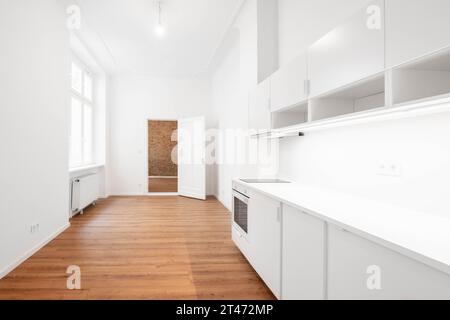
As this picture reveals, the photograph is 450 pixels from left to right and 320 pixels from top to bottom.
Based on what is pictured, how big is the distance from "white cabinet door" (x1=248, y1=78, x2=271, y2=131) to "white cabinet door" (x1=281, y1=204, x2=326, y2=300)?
1.44 meters

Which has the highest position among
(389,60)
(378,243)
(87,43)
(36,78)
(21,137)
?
(87,43)

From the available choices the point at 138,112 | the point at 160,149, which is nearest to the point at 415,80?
the point at 138,112

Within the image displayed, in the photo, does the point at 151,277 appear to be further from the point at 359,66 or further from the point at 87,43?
the point at 87,43

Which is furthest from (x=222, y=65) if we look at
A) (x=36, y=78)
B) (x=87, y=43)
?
(x=36, y=78)

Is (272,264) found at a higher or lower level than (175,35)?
lower

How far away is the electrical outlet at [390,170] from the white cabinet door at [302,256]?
0.59 meters

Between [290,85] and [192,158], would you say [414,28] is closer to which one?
[290,85]

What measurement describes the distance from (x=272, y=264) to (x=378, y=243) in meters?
1.18

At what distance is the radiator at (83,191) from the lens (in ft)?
16.3

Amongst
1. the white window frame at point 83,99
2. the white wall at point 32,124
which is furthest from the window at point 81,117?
the white wall at point 32,124

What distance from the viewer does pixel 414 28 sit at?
4.13ft

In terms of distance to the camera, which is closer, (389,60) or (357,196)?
(389,60)

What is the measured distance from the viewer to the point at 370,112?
5.02 feet

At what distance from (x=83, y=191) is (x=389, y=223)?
529 cm
